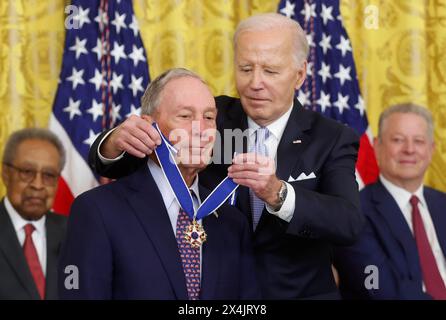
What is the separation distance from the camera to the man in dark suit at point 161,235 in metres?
1.92

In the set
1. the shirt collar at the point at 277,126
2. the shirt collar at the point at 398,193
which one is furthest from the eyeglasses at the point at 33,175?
the shirt collar at the point at 398,193

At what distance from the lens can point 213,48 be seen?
12.2 ft

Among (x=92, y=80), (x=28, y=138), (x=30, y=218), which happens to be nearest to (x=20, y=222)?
(x=30, y=218)

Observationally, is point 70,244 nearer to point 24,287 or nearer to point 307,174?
point 307,174

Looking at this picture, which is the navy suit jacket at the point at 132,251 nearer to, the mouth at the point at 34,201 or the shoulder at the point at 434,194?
the mouth at the point at 34,201

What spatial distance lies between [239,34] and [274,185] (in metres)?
0.73

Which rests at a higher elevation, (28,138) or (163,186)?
(28,138)

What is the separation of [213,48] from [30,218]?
4.14 ft

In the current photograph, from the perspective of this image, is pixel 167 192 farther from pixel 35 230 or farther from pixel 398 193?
pixel 398 193

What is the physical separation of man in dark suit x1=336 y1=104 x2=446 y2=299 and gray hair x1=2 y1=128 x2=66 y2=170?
1409 millimetres

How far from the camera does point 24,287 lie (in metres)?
3.13

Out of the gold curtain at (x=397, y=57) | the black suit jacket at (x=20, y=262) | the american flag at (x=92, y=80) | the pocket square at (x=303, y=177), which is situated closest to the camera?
the pocket square at (x=303, y=177)

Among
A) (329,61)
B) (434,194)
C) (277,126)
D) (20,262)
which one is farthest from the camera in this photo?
(329,61)

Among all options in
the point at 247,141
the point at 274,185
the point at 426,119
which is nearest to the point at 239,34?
the point at 247,141
